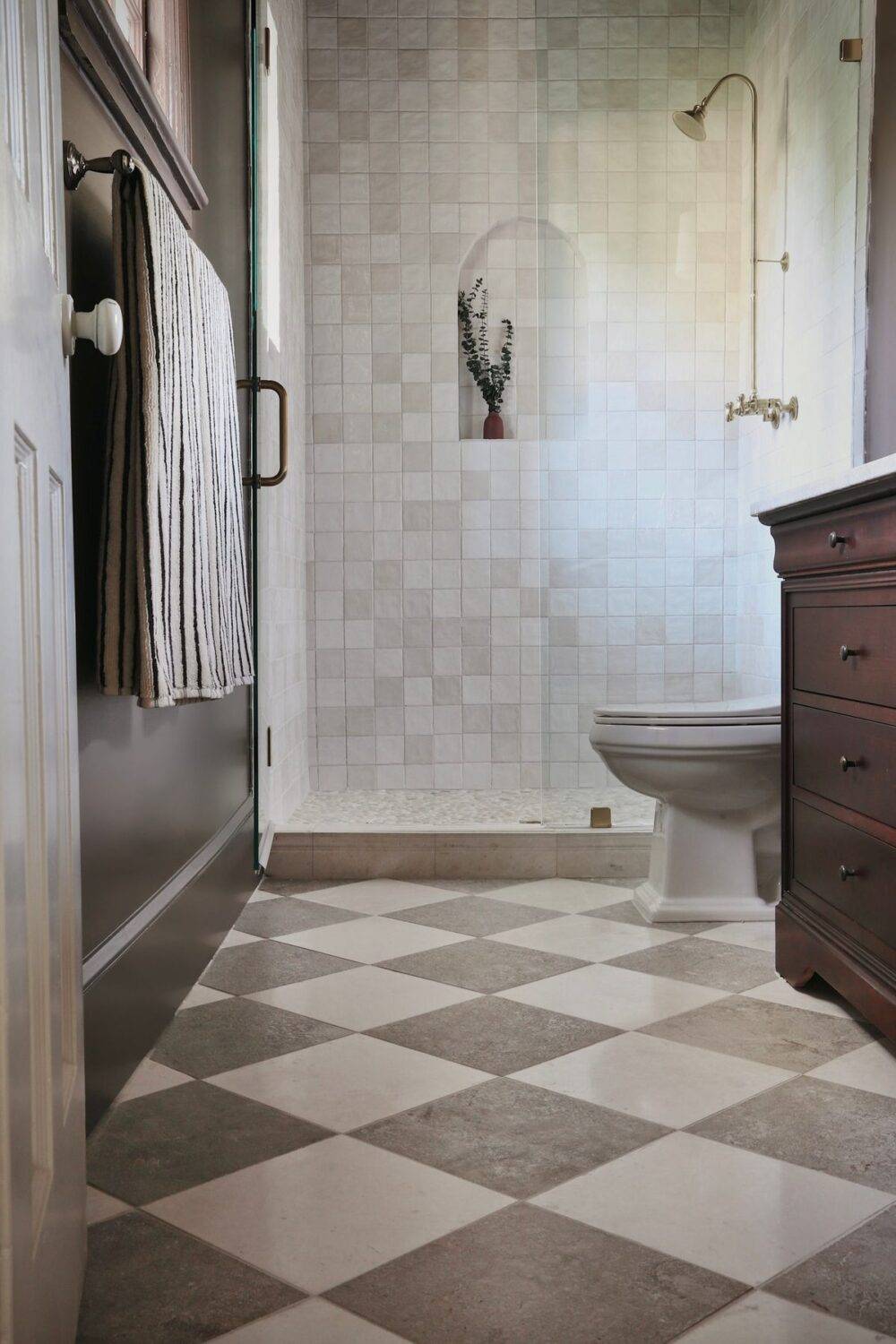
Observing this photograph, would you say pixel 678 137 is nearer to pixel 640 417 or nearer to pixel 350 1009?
pixel 640 417

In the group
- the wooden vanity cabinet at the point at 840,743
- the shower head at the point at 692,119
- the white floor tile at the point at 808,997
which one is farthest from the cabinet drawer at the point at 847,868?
the shower head at the point at 692,119

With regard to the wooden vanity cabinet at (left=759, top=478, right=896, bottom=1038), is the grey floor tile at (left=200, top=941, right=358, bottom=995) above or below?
below

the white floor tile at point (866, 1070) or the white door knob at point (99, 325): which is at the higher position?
the white door knob at point (99, 325)

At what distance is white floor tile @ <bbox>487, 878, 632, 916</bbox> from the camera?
272 cm

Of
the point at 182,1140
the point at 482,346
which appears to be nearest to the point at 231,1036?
the point at 182,1140

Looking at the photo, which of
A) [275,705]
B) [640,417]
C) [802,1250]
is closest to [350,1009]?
[802,1250]

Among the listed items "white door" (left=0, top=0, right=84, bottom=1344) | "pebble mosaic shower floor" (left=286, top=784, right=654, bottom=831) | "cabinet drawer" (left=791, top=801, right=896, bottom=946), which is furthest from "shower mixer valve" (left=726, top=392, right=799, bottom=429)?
"white door" (left=0, top=0, right=84, bottom=1344)

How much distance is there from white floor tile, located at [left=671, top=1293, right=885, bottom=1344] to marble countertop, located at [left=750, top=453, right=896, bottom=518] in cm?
96

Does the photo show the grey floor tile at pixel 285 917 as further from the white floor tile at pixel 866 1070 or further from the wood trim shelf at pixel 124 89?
the wood trim shelf at pixel 124 89

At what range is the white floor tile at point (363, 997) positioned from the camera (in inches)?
76.2

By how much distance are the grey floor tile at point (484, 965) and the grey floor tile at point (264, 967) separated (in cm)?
13

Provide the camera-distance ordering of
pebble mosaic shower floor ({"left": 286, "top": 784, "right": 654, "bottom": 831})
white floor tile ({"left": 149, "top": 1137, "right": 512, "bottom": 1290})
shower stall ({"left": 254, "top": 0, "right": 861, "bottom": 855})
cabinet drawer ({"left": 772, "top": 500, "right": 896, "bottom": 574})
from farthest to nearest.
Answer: shower stall ({"left": 254, "top": 0, "right": 861, "bottom": 855}), pebble mosaic shower floor ({"left": 286, "top": 784, "right": 654, "bottom": 831}), cabinet drawer ({"left": 772, "top": 500, "right": 896, "bottom": 574}), white floor tile ({"left": 149, "top": 1137, "right": 512, "bottom": 1290})

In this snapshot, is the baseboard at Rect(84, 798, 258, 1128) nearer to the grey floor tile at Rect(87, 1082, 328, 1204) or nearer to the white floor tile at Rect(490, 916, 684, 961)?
the grey floor tile at Rect(87, 1082, 328, 1204)

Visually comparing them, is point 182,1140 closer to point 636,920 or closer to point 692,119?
point 636,920
